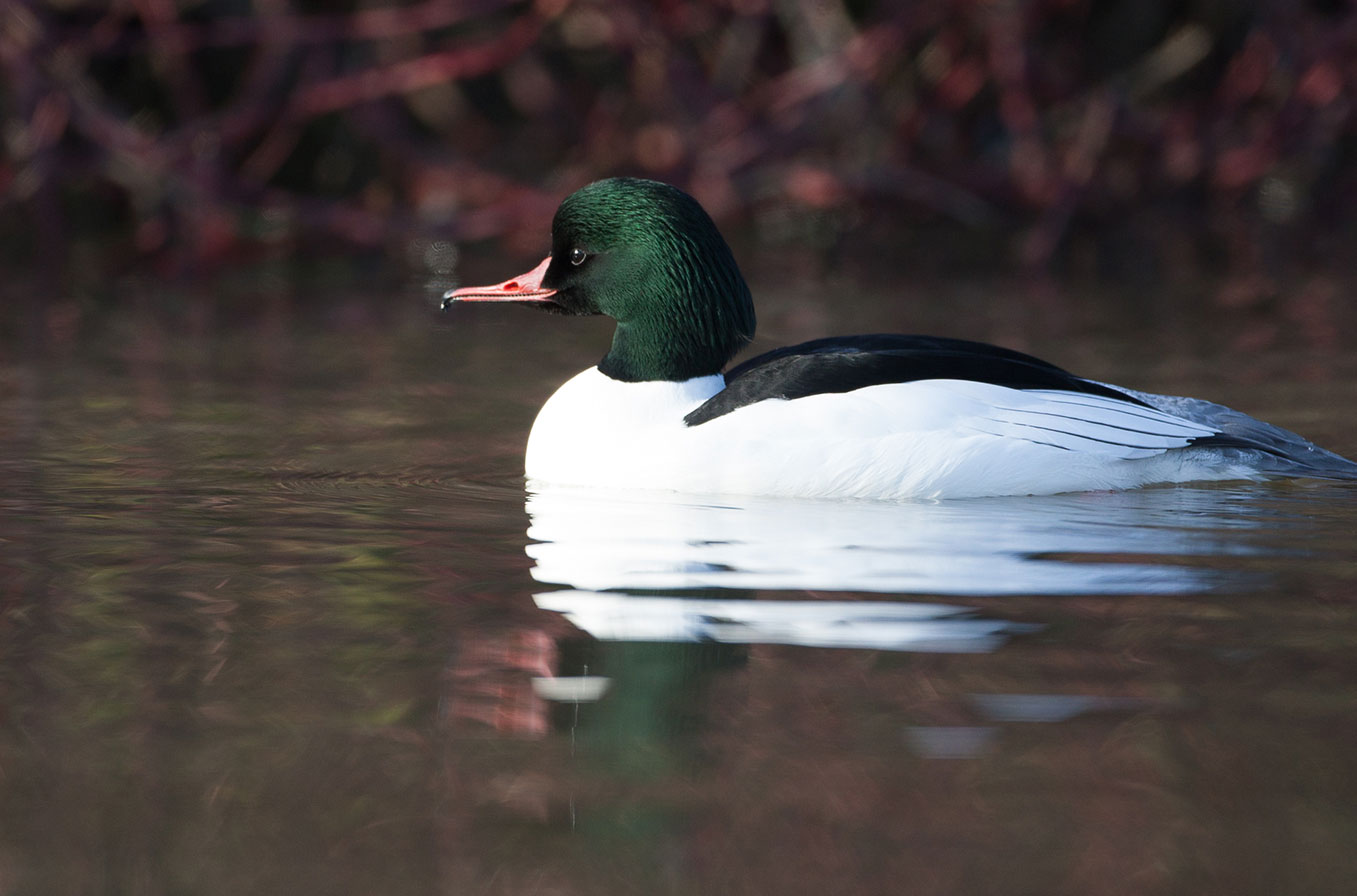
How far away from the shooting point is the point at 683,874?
2.45m

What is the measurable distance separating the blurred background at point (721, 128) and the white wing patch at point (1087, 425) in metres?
5.27

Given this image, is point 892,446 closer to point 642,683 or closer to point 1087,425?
point 1087,425

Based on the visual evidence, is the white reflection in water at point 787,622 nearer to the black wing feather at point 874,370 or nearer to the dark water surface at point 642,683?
the dark water surface at point 642,683

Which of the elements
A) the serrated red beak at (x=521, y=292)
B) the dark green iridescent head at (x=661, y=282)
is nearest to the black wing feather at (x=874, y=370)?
the dark green iridescent head at (x=661, y=282)

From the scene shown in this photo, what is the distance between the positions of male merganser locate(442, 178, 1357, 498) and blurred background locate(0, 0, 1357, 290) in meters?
5.17

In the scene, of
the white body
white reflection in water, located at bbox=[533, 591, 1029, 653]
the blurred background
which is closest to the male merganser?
the white body

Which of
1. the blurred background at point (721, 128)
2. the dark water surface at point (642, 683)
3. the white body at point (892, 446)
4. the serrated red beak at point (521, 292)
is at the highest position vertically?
the blurred background at point (721, 128)

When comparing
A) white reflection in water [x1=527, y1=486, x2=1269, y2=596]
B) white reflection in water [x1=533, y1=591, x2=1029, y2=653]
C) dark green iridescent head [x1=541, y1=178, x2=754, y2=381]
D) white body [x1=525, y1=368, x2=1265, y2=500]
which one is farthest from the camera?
dark green iridescent head [x1=541, y1=178, x2=754, y2=381]

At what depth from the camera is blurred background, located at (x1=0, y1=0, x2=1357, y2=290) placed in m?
11.0

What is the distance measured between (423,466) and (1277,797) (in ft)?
11.3

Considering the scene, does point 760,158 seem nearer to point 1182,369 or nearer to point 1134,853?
point 1182,369

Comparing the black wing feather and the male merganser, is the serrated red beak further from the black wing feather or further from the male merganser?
the black wing feather

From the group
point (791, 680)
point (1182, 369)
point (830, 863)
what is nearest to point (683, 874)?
point (830, 863)

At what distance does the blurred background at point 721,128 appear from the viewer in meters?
11.0
